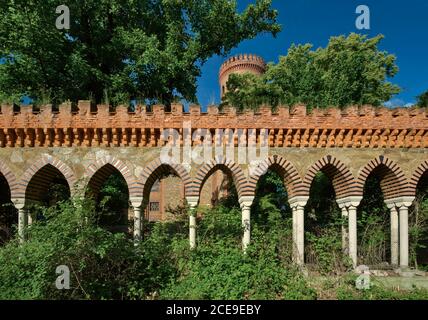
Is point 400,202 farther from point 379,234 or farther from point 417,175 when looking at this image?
point 379,234

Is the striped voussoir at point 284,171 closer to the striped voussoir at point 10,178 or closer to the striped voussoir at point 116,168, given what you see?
the striped voussoir at point 116,168

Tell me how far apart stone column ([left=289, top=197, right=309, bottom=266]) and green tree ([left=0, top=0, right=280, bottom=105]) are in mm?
6697

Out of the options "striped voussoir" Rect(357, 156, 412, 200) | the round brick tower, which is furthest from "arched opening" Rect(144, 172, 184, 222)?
"striped voussoir" Rect(357, 156, 412, 200)

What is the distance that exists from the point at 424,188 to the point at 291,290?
771cm

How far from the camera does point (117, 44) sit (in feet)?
45.8

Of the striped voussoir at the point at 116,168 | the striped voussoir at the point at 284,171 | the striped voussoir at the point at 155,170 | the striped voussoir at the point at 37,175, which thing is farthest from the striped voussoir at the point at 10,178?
the striped voussoir at the point at 284,171

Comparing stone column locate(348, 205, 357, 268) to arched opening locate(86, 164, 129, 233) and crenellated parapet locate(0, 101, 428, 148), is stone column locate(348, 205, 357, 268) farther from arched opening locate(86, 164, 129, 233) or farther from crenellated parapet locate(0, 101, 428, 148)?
arched opening locate(86, 164, 129, 233)

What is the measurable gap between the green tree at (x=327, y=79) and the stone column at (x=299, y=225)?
608 cm

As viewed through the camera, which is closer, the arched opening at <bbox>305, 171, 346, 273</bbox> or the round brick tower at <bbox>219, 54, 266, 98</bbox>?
the arched opening at <bbox>305, 171, 346, 273</bbox>

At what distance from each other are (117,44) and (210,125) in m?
7.26

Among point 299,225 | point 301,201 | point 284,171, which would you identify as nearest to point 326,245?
point 299,225

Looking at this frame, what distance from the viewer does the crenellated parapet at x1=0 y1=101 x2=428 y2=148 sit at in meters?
9.04

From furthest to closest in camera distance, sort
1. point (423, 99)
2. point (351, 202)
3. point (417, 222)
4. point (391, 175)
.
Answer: point (423, 99), point (417, 222), point (391, 175), point (351, 202)
